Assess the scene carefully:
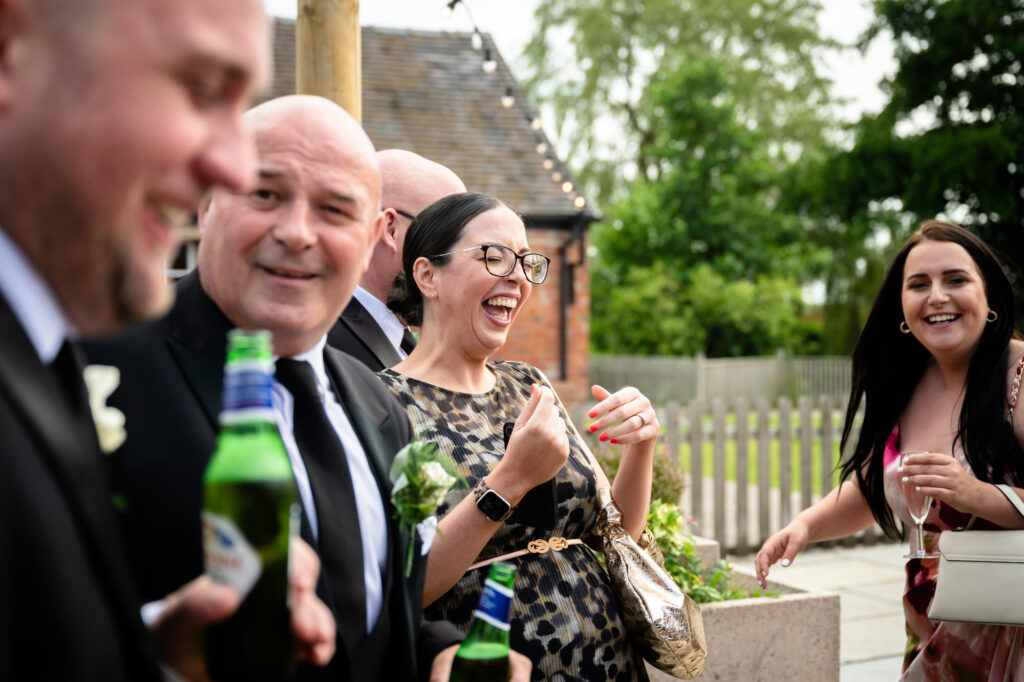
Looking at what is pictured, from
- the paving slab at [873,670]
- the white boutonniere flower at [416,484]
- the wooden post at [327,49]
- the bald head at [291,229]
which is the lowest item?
the paving slab at [873,670]

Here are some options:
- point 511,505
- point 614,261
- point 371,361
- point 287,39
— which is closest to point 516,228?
point 371,361

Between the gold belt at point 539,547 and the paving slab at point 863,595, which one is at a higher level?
the gold belt at point 539,547

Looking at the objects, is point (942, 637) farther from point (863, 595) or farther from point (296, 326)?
point (863, 595)

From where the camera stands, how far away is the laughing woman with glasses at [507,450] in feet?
7.29

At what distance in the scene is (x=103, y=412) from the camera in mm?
1202

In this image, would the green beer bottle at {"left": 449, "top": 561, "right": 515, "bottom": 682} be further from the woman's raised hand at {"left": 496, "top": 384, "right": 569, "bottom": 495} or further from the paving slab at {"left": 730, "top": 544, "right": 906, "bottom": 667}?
the paving slab at {"left": 730, "top": 544, "right": 906, "bottom": 667}

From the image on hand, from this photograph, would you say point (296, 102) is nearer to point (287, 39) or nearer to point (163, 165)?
point (163, 165)

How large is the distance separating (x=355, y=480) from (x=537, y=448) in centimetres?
64

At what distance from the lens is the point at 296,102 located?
5.09 feet

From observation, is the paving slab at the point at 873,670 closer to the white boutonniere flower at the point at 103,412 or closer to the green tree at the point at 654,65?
the white boutonniere flower at the point at 103,412

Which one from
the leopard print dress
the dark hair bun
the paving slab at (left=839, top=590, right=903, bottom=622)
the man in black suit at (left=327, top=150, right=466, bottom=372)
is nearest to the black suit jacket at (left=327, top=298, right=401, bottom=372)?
the man in black suit at (left=327, top=150, right=466, bottom=372)

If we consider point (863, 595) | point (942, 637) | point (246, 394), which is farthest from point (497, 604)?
point (863, 595)

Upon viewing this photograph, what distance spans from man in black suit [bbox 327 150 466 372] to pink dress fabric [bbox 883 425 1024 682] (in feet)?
6.53

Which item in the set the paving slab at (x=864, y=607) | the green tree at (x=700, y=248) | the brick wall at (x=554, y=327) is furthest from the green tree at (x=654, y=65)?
the paving slab at (x=864, y=607)
